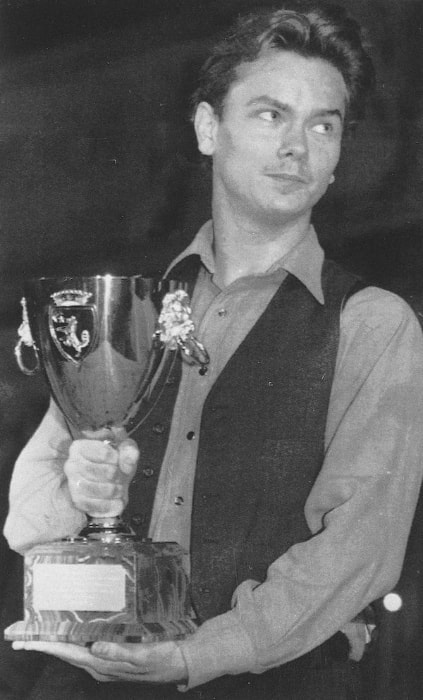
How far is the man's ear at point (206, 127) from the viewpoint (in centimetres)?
207

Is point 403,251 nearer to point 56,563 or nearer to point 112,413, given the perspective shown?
point 112,413

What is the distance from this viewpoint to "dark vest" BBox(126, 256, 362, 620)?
6.25 ft

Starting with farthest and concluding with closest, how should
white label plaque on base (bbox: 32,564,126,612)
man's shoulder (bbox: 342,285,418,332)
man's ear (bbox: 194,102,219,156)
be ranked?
man's ear (bbox: 194,102,219,156), man's shoulder (bbox: 342,285,418,332), white label plaque on base (bbox: 32,564,126,612)

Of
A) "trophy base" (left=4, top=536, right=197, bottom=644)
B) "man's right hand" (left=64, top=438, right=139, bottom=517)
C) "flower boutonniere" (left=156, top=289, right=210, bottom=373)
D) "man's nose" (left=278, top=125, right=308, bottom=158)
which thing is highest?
"man's nose" (left=278, top=125, right=308, bottom=158)

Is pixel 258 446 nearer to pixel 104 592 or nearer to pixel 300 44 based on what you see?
pixel 104 592

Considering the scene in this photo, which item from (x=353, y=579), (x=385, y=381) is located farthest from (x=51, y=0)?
(x=353, y=579)

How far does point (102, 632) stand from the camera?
1826mm

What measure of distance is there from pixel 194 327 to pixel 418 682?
69 cm

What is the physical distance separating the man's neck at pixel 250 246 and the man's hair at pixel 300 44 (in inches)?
8.1

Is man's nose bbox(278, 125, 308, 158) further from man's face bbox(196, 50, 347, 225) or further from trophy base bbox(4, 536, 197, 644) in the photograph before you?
trophy base bbox(4, 536, 197, 644)

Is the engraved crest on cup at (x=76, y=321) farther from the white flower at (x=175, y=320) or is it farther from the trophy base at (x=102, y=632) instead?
the trophy base at (x=102, y=632)

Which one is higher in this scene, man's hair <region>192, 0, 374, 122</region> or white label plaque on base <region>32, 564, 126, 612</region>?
man's hair <region>192, 0, 374, 122</region>

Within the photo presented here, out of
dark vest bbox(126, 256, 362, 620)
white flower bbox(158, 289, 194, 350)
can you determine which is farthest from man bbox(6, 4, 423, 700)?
white flower bbox(158, 289, 194, 350)

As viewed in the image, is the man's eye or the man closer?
the man
